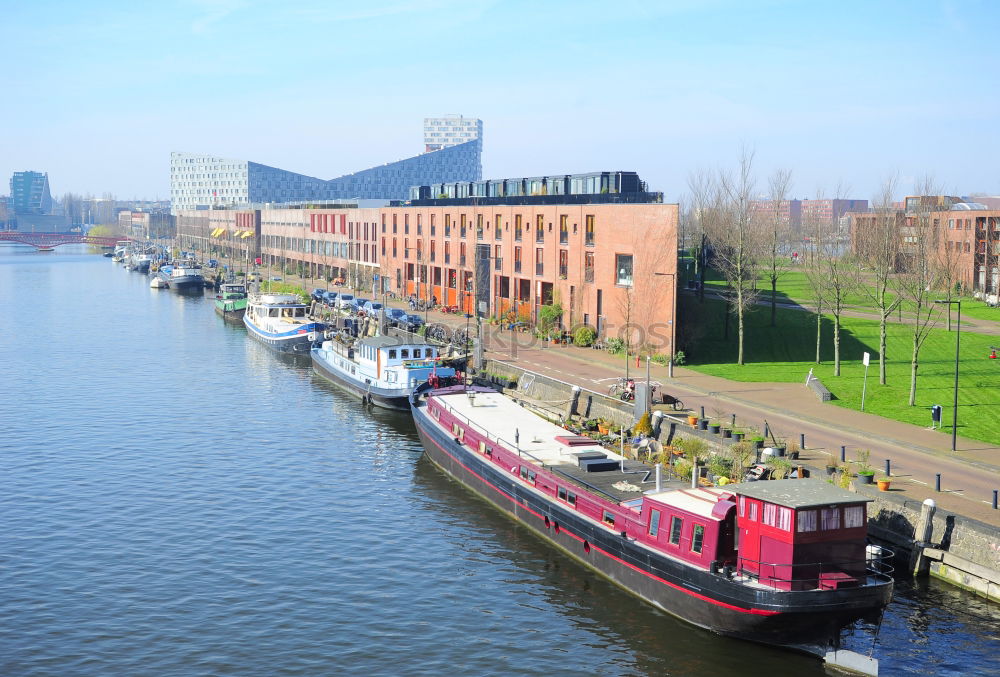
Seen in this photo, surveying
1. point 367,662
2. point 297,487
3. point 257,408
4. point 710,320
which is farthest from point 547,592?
point 710,320

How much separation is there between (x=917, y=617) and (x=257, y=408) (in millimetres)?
50739

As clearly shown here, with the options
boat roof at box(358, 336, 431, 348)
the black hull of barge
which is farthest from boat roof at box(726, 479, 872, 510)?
boat roof at box(358, 336, 431, 348)

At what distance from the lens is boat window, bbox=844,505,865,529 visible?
32.1m

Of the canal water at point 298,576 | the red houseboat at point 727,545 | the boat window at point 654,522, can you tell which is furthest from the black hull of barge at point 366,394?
the boat window at point 654,522

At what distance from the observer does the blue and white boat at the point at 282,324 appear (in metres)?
102

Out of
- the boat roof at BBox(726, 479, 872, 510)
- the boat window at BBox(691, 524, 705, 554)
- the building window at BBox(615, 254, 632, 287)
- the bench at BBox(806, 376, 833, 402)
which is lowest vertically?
the boat window at BBox(691, 524, 705, 554)

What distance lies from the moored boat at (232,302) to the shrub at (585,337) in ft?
208

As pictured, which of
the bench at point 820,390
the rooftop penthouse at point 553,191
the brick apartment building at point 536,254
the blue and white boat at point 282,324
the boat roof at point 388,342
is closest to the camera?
the bench at point 820,390

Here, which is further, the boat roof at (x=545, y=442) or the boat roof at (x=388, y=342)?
the boat roof at (x=388, y=342)

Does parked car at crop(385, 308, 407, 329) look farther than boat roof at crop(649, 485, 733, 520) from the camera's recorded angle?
Yes

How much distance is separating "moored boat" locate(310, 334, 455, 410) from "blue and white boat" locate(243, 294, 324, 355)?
2148 cm

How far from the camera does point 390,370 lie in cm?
7269

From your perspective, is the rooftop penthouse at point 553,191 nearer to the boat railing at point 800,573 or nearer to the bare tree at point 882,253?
the bare tree at point 882,253

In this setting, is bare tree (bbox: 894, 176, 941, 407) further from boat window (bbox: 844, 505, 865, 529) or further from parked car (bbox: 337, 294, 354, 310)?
parked car (bbox: 337, 294, 354, 310)
